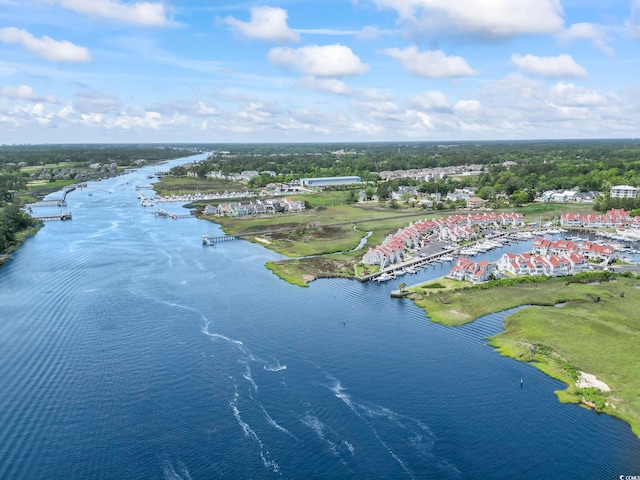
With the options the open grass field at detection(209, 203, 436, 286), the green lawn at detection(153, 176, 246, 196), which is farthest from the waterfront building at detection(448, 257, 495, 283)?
the green lawn at detection(153, 176, 246, 196)

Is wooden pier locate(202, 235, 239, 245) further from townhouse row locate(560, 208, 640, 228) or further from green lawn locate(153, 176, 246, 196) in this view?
green lawn locate(153, 176, 246, 196)

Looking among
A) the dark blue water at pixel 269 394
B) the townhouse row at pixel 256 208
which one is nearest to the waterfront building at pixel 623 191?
the townhouse row at pixel 256 208

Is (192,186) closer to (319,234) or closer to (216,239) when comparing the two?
(216,239)

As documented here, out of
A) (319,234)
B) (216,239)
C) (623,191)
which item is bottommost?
(216,239)

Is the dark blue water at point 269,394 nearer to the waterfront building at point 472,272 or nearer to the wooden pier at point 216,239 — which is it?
the waterfront building at point 472,272

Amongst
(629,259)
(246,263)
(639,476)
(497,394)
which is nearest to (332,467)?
(497,394)

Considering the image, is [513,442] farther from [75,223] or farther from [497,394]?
[75,223]

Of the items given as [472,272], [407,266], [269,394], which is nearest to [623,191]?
[407,266]

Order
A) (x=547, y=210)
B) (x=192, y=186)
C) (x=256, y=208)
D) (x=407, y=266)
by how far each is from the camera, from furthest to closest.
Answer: (x=192, y=186) → (x=256, y=208) → (x=547, y=210) → (x=407, y=266)
